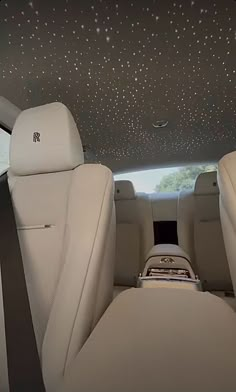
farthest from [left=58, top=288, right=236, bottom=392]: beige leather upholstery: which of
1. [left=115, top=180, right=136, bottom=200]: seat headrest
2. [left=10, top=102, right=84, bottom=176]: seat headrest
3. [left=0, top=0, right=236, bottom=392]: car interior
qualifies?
[left=115, top=180, right=136, bottom=200]: seat headrest

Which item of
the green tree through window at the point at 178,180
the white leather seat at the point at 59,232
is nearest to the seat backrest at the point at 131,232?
Result: the green tree through window at the point at 178,180

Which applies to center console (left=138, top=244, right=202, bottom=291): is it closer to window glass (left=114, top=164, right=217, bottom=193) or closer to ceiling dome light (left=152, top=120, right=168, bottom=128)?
ceiling dome light (left=152, top=120, right=168, bottom=128)

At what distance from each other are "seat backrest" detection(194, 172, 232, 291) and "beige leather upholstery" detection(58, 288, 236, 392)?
3.80 ft

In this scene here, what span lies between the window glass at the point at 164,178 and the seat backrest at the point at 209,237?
673mm

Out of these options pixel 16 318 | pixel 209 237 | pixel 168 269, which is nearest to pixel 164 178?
pixel 209 237

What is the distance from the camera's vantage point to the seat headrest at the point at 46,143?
1058 millimetres

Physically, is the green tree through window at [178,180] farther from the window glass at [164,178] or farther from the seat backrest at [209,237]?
the seat backrest at [209,237]

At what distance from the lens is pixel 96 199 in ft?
3.15

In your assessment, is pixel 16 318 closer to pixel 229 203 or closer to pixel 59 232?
pixel 59 232

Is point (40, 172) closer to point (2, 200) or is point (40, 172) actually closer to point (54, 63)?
point (2, 200)

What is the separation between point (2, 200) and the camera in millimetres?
1004

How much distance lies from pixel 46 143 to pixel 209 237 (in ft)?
5.10

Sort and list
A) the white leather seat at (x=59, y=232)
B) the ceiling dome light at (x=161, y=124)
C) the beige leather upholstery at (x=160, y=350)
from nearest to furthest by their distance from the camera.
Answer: the beige leather upholstery at (x=160, y=350) < the white leather seat at (x=59, y=232) < the ceiling dome light at (x=161, y=124)

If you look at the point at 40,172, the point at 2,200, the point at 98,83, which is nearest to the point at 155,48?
the point at 98,83
